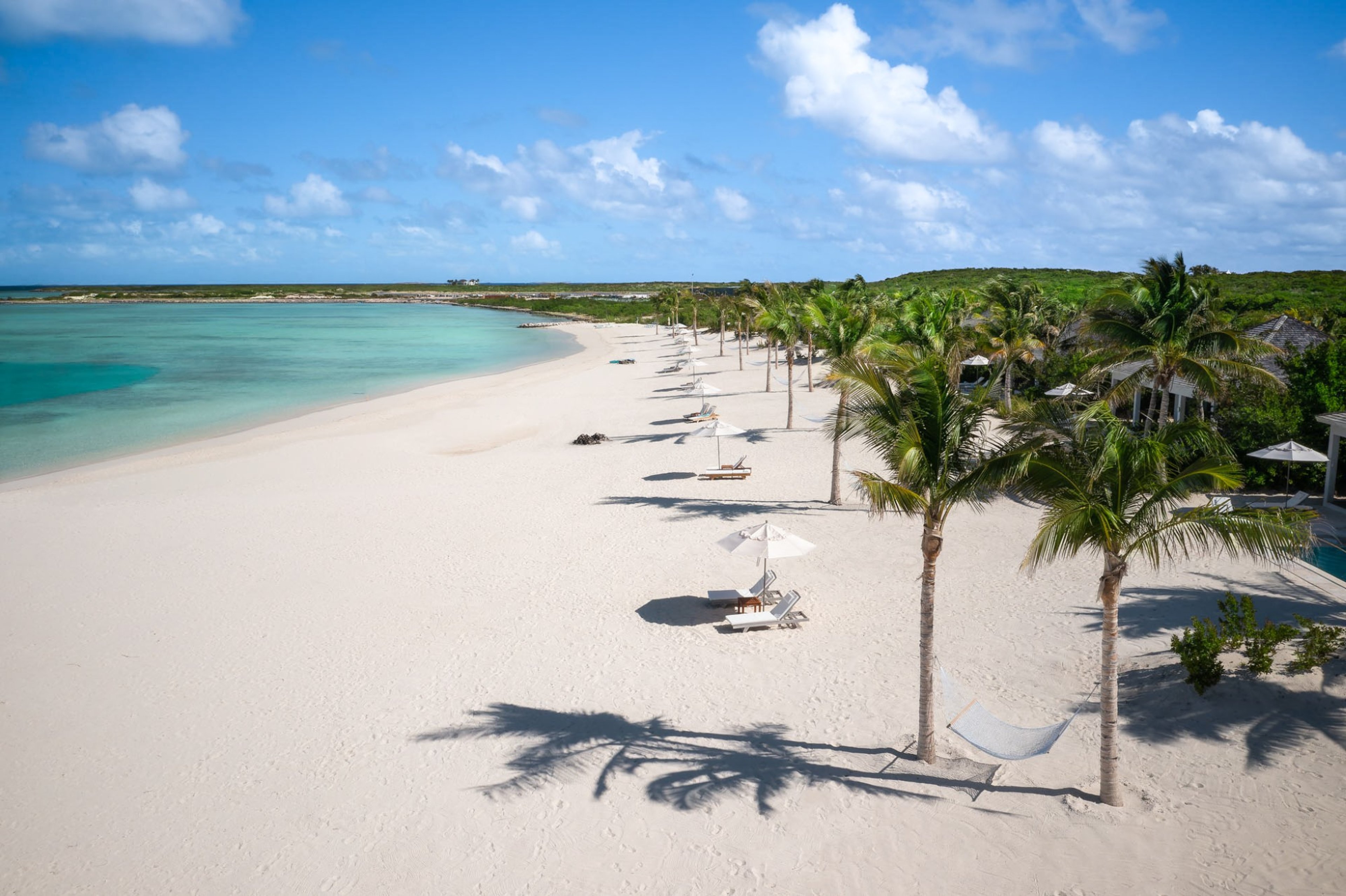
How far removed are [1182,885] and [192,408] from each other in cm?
3865

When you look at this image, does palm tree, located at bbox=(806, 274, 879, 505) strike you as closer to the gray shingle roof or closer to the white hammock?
the white hammock

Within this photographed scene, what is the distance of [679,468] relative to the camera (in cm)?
2164

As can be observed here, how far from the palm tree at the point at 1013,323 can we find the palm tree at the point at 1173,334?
8.55 metres

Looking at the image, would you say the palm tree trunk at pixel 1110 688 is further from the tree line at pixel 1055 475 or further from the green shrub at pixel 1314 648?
the green shrub at pixel 1314 648

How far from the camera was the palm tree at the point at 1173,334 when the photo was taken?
14516 mm

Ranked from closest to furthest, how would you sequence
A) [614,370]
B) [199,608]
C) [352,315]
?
[199,608]
[614,370]
[352,315]

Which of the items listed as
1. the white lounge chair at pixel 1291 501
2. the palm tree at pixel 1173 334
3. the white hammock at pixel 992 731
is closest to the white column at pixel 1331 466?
the white lounge chair at pixel 1291 501

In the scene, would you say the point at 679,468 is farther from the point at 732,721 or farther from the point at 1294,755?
the point at 1294,755

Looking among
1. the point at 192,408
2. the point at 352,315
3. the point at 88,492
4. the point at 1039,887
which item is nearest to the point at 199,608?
the point at 88,492

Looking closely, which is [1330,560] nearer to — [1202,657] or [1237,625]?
[1237,625]

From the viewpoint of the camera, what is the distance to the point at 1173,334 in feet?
47.7

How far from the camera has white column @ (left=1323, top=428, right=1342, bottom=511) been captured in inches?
618

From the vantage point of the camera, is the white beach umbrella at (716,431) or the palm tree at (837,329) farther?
the white beach umbrella at (716,431)

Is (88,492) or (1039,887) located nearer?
(1039,887)
